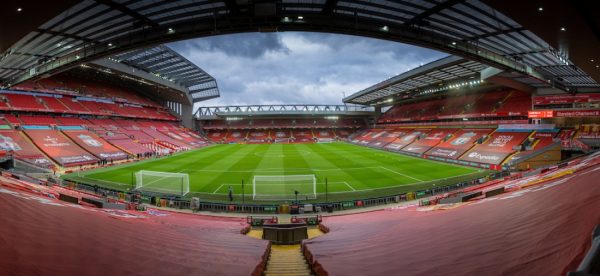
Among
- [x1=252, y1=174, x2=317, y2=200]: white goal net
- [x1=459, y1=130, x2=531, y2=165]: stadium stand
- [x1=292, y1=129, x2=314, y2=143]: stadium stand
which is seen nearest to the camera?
[x1=252, y1=174, x2=317, y2=200]: white goal net

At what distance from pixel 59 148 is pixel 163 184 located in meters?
22.1

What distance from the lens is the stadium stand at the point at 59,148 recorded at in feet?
106

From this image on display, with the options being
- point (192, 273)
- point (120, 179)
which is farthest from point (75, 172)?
point (192, 273)

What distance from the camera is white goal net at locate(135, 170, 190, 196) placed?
2170cm

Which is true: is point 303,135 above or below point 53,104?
below

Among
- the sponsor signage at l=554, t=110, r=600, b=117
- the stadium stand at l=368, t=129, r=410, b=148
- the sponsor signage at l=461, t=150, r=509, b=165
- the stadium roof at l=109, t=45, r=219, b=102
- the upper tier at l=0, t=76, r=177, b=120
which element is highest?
the stadium roof at l=109, t=45, r=219, b=102

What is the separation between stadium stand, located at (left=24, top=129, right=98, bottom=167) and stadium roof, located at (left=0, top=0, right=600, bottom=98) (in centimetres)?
2213

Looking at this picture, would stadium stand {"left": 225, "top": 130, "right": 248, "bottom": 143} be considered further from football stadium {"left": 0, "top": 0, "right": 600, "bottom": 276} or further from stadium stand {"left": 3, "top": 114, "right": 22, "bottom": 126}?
stadium stand {"left": 3, "top": 114, "right": 22, "bottom": 126}

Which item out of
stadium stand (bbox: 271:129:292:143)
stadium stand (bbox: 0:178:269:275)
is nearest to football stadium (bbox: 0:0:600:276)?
stadium stand (bbox: 0:178:269:275)

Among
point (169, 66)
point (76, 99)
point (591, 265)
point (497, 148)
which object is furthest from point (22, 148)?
point (497, 148)

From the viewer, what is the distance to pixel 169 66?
46469mm

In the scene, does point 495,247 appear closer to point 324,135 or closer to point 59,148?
point 59,148

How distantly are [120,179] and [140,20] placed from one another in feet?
64.9

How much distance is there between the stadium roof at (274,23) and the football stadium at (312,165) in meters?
0.10
